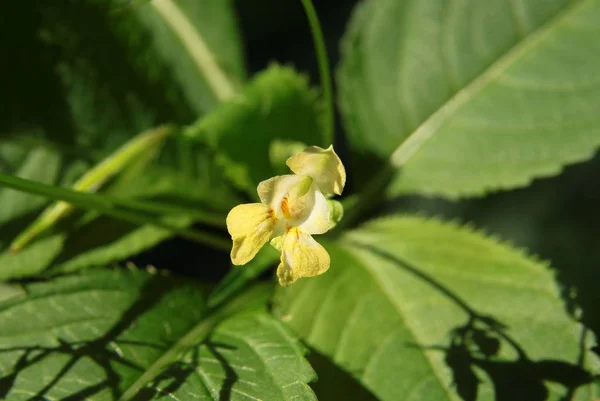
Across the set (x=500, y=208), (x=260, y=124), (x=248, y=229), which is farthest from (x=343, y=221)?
(x=248, y=229)

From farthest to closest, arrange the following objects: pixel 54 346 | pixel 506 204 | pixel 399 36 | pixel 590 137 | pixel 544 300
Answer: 1. pixel 506 204
2. pixel 399 36
3. pixel 590 137
4. pixel 544 300
5. pixel 54 346

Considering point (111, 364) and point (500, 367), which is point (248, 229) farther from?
point (500, 367)

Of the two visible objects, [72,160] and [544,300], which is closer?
[544,300]

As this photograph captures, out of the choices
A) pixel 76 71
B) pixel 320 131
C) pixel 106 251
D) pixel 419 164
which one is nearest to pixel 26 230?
pixel 106 251

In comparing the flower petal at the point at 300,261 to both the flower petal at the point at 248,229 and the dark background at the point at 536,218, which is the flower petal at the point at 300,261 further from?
the dark background at the point at 536,218

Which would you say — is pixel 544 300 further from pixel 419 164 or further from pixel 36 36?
pixel 36 36

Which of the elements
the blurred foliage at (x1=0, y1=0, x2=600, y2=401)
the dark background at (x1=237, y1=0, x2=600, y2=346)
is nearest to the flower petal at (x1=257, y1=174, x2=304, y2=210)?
the blurred foliage at (x1=0, y1=0, x2=600, y2=401)

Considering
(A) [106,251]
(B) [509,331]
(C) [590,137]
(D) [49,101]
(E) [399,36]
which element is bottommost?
(B) [509,331]

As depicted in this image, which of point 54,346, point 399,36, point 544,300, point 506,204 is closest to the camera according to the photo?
point 54,346
